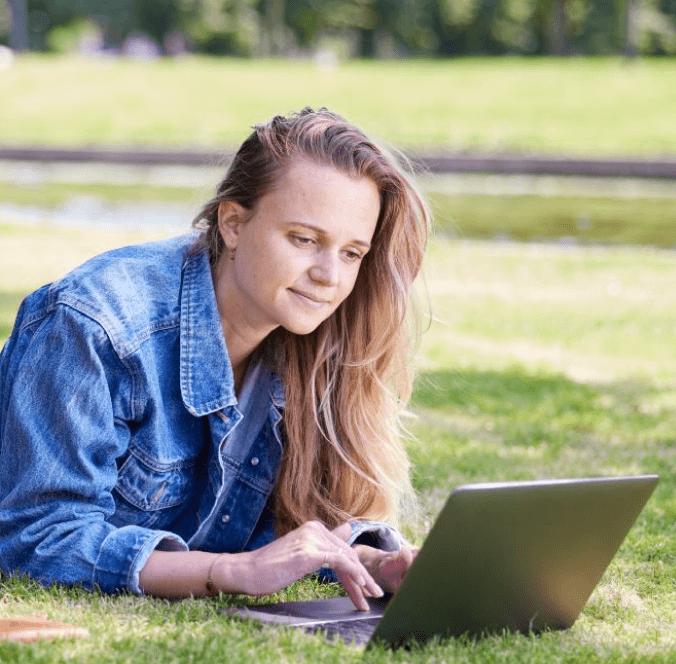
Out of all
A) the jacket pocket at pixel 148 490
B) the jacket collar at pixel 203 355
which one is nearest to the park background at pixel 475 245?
the jacket pocket at pixel 148 490

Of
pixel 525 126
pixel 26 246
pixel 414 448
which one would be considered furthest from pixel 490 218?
pixel 525 126

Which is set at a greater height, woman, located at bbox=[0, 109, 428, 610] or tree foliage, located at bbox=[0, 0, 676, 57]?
woman, located at bbox=[0, 109, 428, 610]

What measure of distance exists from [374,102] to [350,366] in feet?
76.4

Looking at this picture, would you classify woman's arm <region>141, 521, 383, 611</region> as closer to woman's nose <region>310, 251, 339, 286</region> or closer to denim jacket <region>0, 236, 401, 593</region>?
denim jacket <region>0, 236, 401, 593</region>

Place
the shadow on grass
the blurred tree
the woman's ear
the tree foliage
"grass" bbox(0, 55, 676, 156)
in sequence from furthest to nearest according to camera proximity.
Answer: the tree foliage < the blurred tree < "grass" bbox(0, 55, 676, 156) < the shadow on grass < the woman's ear

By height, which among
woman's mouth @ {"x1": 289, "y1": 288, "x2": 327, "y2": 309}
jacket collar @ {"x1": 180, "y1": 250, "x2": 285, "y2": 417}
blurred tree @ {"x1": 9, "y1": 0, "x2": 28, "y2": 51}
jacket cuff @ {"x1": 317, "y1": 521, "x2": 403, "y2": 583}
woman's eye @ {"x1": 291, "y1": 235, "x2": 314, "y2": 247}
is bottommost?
blurred tree @ {"x1": 9, "y1": 0, "x2": 28, "y2": 51}

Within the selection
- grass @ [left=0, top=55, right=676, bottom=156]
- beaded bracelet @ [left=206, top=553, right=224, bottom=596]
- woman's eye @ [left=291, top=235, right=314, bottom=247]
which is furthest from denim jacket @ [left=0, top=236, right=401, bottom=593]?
grass @ [left=0, top=55, right=676, bottom=156]

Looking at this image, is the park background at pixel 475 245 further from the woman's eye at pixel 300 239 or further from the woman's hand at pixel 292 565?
the woman's eye at pixel 300 239

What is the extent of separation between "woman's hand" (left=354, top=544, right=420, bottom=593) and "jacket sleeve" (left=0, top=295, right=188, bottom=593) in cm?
47

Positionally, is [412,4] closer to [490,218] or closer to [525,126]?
[525,126]

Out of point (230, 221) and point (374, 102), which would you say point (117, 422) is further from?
point (374, 102)

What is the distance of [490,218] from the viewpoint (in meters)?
13.3

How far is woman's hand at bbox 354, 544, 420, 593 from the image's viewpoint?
9.22ft

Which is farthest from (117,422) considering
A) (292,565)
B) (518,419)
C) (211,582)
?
(518,419)
